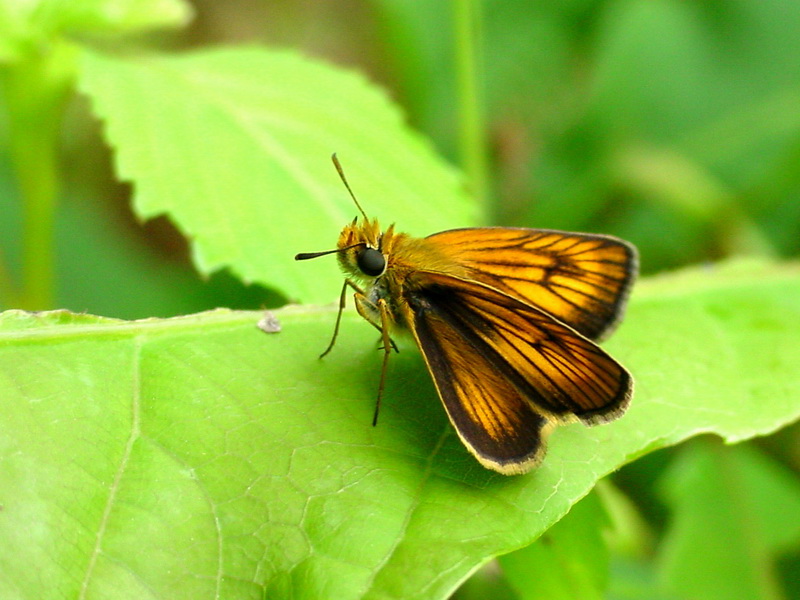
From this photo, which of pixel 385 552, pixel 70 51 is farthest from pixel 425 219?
pixel 385 552

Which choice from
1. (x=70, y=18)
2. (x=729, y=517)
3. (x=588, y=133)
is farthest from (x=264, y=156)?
(x=588, y=133)

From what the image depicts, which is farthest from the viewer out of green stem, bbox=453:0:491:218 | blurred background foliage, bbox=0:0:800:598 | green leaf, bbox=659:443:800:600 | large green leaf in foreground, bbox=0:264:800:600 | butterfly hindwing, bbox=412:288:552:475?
blurred background foliage, bbox=0:0:800:598

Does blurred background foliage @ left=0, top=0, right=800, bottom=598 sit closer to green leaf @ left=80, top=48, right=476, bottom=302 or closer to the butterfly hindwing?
green leaf @ left=80, top=48, right=476, bottom=302

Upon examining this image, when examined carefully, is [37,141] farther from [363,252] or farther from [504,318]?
[504,318]

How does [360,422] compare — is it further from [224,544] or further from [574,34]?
[574,34]

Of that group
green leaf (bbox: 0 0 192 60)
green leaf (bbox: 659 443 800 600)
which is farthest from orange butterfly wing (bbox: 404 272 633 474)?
green leaf (bbox: 659 443 800 600)

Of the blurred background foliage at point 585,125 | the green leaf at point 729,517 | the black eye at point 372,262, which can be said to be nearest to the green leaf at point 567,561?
the black eye at point 372,262
